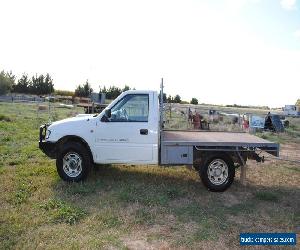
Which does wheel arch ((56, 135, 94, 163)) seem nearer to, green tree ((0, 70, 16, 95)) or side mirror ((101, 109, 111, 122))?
side mirror ((101, 109, 111, 122))

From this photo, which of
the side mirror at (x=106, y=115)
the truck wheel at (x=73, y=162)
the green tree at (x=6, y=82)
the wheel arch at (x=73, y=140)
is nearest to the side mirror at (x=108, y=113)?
the side mirror at (x=106, y=115)

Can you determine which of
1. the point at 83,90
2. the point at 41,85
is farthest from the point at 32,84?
the point at 83,90

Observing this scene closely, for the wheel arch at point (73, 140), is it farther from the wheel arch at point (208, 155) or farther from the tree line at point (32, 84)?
the tree line at point (32, 84)

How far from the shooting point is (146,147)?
27.1 feet

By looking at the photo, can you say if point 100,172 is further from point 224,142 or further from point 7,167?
point 224,142

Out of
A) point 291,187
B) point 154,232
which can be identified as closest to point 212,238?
point 154,232

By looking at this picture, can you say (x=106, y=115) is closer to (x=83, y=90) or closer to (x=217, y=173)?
(x=217, y=173)

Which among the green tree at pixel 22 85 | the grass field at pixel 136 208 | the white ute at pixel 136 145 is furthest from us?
the green tree at pixel 22 85

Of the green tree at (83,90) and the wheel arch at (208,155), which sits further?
the green tree at (83,90)

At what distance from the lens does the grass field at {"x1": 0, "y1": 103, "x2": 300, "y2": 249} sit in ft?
18.6

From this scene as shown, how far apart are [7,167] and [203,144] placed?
17.3 ft

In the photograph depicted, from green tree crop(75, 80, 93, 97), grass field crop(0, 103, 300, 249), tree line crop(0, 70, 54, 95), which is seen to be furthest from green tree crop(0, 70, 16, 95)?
grass field crop(0, 103, 300, 249)

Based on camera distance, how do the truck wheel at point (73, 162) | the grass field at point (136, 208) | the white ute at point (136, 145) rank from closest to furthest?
the grass field at point (136, 208), the white ute at point (136, 145), the truck wheel at point (73, 162)

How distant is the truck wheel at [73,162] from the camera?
27.5ft
